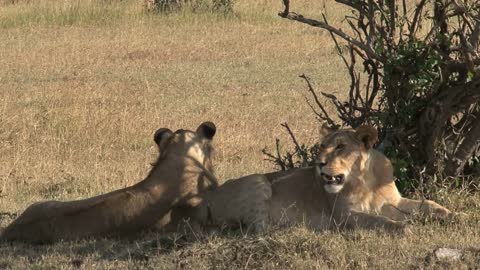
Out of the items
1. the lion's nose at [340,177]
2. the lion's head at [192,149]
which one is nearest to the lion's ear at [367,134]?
the lion's nose at [340,177]

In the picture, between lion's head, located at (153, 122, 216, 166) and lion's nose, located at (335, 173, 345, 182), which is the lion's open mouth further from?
lion's head, located at (153, 122, 216, 166)

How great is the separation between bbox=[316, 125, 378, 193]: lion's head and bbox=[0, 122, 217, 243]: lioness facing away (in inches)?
34.7

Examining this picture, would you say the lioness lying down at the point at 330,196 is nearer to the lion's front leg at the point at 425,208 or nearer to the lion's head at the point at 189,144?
the lion's front leg at the point at 425,208

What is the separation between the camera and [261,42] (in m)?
16.1

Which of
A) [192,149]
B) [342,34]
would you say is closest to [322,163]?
[342,34]

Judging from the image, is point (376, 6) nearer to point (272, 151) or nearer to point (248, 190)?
point (248, 190)

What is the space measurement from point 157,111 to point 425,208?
515cm

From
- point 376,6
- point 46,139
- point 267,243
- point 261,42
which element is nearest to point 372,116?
point 376,6

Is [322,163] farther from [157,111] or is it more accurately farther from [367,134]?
[157,111]

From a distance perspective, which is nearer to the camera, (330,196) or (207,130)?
(330,196)

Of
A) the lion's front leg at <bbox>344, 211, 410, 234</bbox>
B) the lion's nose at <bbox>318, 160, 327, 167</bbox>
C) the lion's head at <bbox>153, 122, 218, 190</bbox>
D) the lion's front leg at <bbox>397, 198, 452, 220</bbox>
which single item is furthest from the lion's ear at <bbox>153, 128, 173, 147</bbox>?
the lion's front leg at <bbox>397, 198, 452, 220</bbox>

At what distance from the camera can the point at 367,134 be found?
5.78 m

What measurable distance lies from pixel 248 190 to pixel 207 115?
4753 millimetres

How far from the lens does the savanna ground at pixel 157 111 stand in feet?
17.1
